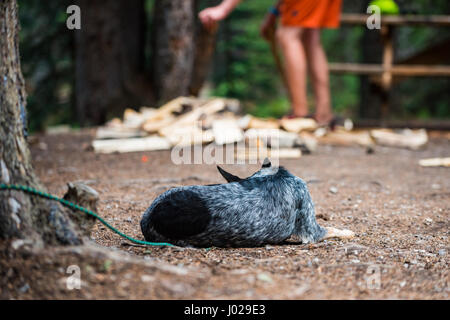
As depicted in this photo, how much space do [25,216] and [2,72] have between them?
2.31ft

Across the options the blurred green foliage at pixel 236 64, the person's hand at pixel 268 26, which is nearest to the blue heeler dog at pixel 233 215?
the person's hand at pixel 268 26

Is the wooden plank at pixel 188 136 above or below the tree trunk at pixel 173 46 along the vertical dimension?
below

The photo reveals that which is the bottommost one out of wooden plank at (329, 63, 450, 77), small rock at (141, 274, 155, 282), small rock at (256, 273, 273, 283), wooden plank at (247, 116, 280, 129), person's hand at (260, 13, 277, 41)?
small rock at (256, 273, 273, 283)

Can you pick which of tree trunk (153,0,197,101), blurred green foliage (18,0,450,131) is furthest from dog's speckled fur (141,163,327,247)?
blurred green foliage (18,0,450,131)

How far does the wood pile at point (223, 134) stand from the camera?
691 centimetres

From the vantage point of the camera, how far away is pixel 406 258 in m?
3.03

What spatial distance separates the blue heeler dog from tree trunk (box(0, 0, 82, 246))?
616 millimetres

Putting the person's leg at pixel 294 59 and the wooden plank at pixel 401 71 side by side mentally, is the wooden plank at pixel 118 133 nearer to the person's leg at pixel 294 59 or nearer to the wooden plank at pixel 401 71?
the person's leg at pixel 294 59

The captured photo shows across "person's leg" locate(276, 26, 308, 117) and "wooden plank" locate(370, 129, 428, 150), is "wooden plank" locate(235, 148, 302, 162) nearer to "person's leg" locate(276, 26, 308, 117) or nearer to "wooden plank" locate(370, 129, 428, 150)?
"person's leg" locate(276, 26, 308, 117)

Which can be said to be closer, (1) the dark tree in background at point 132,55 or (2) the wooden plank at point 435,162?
(2) the wooden plank at point 435,162

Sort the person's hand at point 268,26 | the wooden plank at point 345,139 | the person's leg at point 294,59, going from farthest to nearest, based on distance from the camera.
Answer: the person's hand at point 268,26 → the wooden plank at point 345,139 → the person's leg at point 294,59

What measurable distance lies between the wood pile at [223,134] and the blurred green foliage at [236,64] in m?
2.90

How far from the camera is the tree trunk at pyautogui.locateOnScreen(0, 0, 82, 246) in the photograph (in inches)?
98.7
